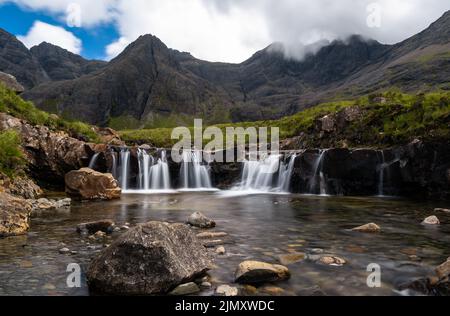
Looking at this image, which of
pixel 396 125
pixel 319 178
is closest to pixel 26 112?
pixel 319 178

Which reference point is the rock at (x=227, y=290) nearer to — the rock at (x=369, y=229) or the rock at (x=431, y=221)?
the rock at (x=369, y=229)

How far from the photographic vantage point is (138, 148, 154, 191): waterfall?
4325cm

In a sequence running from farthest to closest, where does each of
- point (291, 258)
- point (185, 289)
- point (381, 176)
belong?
point (381, 176)
point (291, 258)
point (185, 289)

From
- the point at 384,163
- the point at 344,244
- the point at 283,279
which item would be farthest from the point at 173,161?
the point at 283,279

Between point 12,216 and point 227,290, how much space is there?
11.1m

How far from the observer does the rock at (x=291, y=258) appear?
1103 centimetres

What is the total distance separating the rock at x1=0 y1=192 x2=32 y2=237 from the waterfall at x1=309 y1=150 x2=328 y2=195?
2691 centimetres

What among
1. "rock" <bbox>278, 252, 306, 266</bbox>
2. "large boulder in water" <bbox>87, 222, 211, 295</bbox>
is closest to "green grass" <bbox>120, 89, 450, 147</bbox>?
"rock" <bbox>278, 252, 306, 266</bbox>

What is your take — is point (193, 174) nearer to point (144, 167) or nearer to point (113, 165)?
point (144, 167)

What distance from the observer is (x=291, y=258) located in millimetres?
11414

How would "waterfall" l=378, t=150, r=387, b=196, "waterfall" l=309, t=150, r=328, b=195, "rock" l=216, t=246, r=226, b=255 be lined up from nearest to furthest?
"rock" l=216, t=246, r=226, b=255 < "waterfall" l=378, t=150, r=387, b=196 < "waterfall" l=309, t=150, r=328, b=195

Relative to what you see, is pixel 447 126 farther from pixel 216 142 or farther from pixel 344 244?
pixel 216 142

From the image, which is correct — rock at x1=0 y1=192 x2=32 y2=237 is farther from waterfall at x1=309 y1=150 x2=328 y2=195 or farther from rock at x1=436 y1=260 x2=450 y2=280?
waterfall at x1=309 y1=150 x2=328 y2=195
